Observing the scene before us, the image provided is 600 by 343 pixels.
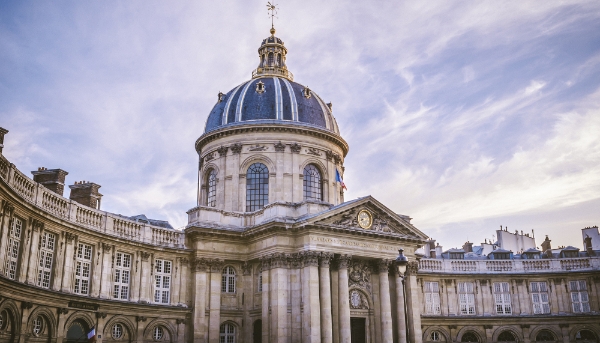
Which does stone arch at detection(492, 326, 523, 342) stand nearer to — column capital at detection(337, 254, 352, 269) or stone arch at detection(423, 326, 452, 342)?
stone arch at detection(423, 326, 452, 342)

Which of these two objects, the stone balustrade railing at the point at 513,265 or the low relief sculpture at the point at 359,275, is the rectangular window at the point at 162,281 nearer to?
the low relief sculpture at the point at 359,275

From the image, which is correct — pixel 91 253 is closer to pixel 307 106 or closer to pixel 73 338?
pixel 73 338

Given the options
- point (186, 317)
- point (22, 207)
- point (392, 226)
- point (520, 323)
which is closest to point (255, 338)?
point (186, 317)

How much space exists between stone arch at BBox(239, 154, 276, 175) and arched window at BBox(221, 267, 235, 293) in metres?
8.48

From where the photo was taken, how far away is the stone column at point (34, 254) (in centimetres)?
2894

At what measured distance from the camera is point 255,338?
4059 centimetres

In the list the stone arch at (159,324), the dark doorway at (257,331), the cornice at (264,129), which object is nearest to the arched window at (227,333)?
the dark doorway at (257,331)

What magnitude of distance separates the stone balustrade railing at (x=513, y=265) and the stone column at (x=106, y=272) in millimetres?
26954

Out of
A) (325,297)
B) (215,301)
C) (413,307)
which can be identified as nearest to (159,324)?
Result: (215,301)

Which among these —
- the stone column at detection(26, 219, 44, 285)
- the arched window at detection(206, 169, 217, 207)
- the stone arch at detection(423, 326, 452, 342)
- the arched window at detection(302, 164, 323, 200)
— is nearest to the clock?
the arched window at detection(302, 164, 323, 200)

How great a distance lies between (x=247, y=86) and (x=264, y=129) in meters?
5.56

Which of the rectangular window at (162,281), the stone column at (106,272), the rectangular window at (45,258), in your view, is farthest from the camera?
the rectangular window at (162,281)

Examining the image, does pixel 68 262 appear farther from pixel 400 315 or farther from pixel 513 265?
pixel 513 265

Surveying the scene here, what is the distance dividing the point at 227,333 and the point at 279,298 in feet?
16.6
